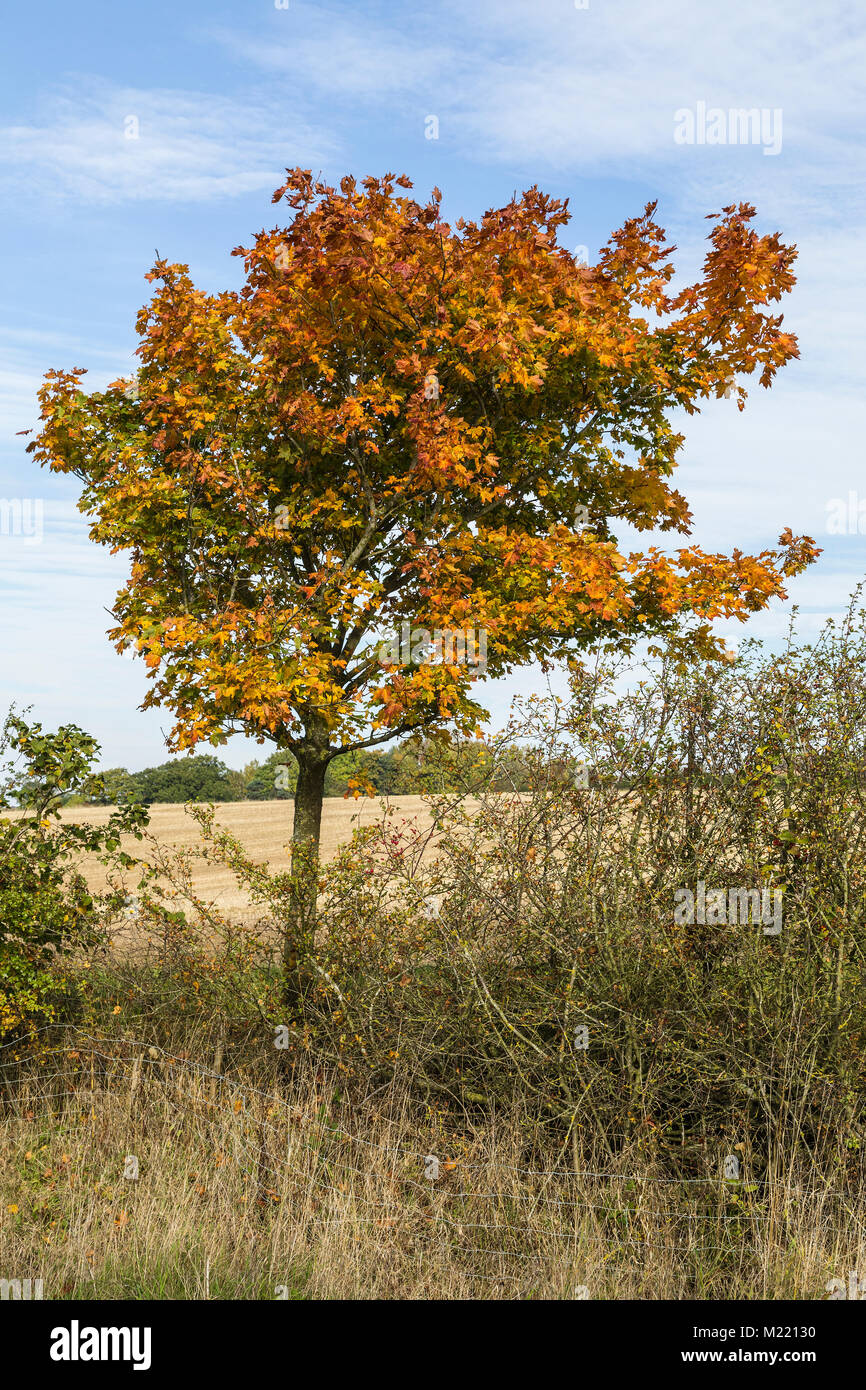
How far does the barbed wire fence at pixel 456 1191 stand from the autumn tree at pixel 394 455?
2.43m

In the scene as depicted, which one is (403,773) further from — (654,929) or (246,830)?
(246,830)

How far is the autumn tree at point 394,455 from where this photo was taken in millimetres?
8195

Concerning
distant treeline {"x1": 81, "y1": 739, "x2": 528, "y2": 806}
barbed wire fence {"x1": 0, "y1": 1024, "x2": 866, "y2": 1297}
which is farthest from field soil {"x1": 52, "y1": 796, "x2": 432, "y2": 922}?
barbed wire fence {"x1": 0, "y1": 1024, "x2": 866, "y2": 1297}

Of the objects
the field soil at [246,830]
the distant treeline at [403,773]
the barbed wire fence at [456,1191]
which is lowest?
the barbed wire fence at [456,1191]

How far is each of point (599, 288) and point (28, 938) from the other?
727 centimetres

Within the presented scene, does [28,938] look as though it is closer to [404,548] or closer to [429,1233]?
[429,1233]

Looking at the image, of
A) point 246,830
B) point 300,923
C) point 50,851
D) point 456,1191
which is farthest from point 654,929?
point 246,830

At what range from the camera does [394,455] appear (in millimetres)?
9320

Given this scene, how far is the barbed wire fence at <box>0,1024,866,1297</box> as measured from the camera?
19.2ft

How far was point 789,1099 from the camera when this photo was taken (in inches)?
245

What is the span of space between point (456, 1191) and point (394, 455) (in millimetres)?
6014

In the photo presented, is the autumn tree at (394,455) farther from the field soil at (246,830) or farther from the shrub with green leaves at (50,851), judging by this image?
the field soil at (246,830)

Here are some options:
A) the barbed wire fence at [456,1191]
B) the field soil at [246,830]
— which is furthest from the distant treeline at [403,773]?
the field soil at [246,830]
